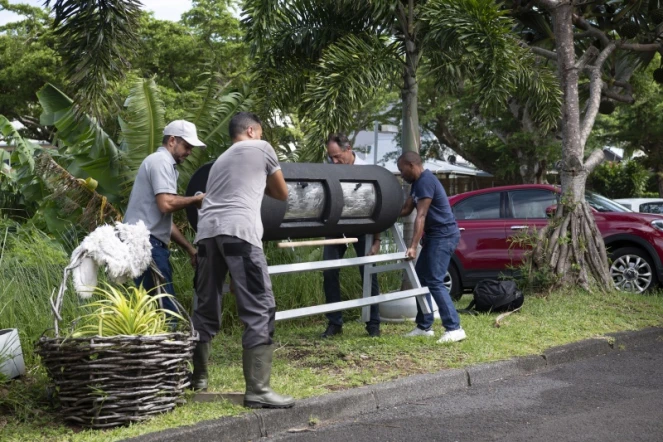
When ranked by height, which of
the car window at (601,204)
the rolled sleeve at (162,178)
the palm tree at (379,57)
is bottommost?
the car window at (601,204)

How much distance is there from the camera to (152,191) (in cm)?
675

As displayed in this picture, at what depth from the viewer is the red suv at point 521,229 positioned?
1217 cm

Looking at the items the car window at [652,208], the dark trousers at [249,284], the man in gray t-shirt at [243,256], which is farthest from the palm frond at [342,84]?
the car window at [652,208]

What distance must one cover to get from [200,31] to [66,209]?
21.5 m

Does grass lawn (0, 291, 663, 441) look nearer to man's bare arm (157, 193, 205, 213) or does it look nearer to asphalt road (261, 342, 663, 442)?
asphalt road (261, 342, 663, 442)

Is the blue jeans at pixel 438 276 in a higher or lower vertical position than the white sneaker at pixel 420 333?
higher

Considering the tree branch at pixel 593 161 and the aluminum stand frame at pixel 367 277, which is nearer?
the aluminum stand frame at pixel 367 277

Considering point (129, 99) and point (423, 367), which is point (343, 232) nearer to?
point (423, 367)

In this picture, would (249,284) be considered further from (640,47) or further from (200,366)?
(640,47)

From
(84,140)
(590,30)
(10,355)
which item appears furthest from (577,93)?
(10,355)

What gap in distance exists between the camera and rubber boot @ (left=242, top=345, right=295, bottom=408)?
5.70m

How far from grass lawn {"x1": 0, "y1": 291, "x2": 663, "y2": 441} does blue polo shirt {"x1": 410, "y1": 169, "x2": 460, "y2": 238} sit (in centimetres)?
105

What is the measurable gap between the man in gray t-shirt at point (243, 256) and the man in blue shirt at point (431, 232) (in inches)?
95.9

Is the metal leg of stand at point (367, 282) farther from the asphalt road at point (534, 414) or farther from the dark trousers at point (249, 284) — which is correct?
the dark trousers at point (249, 284)
